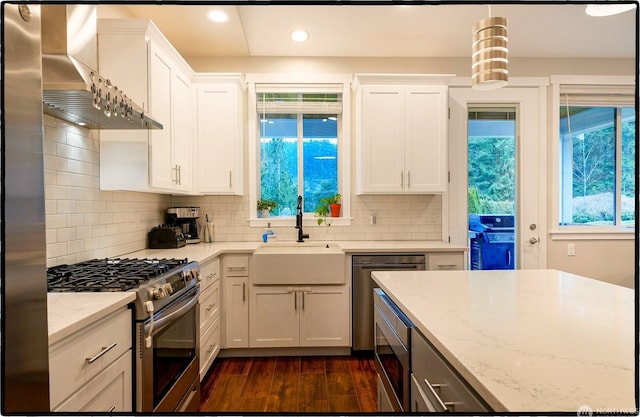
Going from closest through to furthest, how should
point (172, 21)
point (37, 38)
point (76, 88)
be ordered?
point (37, 38) → point (76, 88) → point (172, 21)

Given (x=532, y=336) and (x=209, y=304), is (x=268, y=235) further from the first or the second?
(x=532, y=336)

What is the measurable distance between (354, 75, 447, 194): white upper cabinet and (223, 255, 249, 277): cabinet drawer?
125 cm

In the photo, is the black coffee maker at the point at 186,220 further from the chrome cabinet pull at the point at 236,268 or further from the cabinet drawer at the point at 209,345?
the cabinet drawer at the point at 209,345

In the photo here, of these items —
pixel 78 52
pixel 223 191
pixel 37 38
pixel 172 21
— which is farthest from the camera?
pixel 223 191

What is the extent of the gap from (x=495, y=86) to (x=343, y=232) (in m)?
2.20

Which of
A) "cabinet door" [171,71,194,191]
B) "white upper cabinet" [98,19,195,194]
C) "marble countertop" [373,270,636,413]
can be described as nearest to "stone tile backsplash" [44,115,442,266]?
"white upper cabinet" [98,19,195,194]

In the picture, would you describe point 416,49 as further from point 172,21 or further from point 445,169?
point 172,21

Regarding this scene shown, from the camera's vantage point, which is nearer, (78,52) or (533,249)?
(78,52)

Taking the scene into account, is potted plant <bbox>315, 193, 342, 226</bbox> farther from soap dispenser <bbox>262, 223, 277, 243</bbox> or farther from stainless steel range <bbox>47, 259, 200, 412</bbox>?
stainless steel range <bbox>47, 259, 200, 412</bbox>

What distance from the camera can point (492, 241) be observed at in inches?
135

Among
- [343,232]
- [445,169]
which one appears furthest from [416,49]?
[343,232]

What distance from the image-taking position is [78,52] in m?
1.79

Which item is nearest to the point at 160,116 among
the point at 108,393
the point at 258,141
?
the point at 258,141

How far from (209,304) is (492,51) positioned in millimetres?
2289
